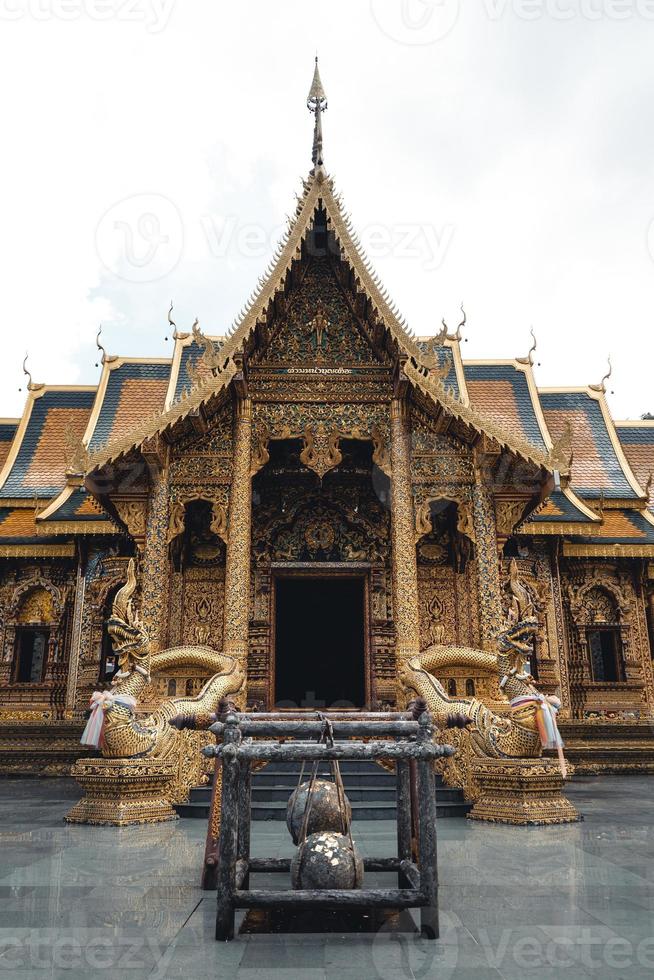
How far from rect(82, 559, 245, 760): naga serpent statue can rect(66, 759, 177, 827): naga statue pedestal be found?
14cm

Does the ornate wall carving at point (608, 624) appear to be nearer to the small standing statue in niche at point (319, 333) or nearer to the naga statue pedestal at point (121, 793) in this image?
the small standing statue in niche at point (319, 333)

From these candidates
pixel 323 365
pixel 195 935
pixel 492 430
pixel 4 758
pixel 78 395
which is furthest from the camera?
pixel 78 395

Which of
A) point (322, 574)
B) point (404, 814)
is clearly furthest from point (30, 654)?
point (404, 814)

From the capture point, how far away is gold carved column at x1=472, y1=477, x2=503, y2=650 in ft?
27.1

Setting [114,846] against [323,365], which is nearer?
[114,846]

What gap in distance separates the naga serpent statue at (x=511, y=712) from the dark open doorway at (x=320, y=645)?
524 centimetres

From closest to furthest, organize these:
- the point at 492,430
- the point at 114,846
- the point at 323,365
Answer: the point at 114,846, the point at 492,430, the point at 323,365

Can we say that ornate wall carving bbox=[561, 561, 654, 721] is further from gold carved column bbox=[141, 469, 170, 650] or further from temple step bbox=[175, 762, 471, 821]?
gold carved column bbox=[141, 469, 170, 650]

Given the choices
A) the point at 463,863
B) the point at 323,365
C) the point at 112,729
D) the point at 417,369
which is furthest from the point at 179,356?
the point at 463,863

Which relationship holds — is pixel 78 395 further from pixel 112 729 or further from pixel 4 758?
pixel 112 729

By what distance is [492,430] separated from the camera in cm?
848

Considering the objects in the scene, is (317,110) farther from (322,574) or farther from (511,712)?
(511,712)

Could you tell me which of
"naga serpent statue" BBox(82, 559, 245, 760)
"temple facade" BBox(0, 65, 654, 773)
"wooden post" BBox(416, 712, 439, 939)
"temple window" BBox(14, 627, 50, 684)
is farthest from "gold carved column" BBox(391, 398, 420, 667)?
"temple window" BBox(14, 627, 50, 684)

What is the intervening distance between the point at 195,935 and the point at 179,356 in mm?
11534
